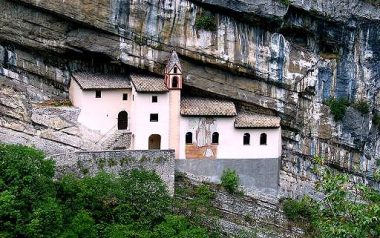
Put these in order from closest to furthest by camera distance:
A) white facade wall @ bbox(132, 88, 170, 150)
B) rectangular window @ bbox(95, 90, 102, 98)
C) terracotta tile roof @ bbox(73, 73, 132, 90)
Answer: terracotta tile roof @ bbox(73, 73, 132, 90), white facade wall @ bbox(132, 88, 170, 150), rectangular window @ bbox(95, 90, 102, 98)

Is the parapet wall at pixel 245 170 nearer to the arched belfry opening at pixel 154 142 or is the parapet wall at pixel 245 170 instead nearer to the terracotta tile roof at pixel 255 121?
the arched belfry opening at pixel 154 142

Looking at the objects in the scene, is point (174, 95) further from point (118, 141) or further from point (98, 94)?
point (98, 94)

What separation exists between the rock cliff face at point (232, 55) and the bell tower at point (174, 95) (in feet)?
2.31

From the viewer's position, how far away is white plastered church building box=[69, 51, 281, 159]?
4028 centimetres

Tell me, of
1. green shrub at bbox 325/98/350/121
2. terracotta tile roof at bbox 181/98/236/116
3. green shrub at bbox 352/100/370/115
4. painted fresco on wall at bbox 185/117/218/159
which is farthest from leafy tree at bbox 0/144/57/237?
green shrub at bbox 352/100/370/115

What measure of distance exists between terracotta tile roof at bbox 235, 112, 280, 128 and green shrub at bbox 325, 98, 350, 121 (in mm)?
2679

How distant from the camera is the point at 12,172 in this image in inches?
1352

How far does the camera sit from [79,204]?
3619cm

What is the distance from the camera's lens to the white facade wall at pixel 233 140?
40594 millimetres

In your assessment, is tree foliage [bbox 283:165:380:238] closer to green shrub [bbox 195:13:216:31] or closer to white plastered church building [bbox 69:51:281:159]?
white plastered church building [bbox 69:51:281:159]

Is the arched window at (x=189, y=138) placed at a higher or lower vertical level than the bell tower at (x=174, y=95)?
lower

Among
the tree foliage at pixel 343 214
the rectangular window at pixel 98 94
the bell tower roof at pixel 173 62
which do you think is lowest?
the tree foliage at pixel 343 214

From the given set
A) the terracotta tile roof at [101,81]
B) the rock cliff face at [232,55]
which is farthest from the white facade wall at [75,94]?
the rock cliff face at [232,55]

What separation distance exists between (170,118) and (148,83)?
74.5 inches
